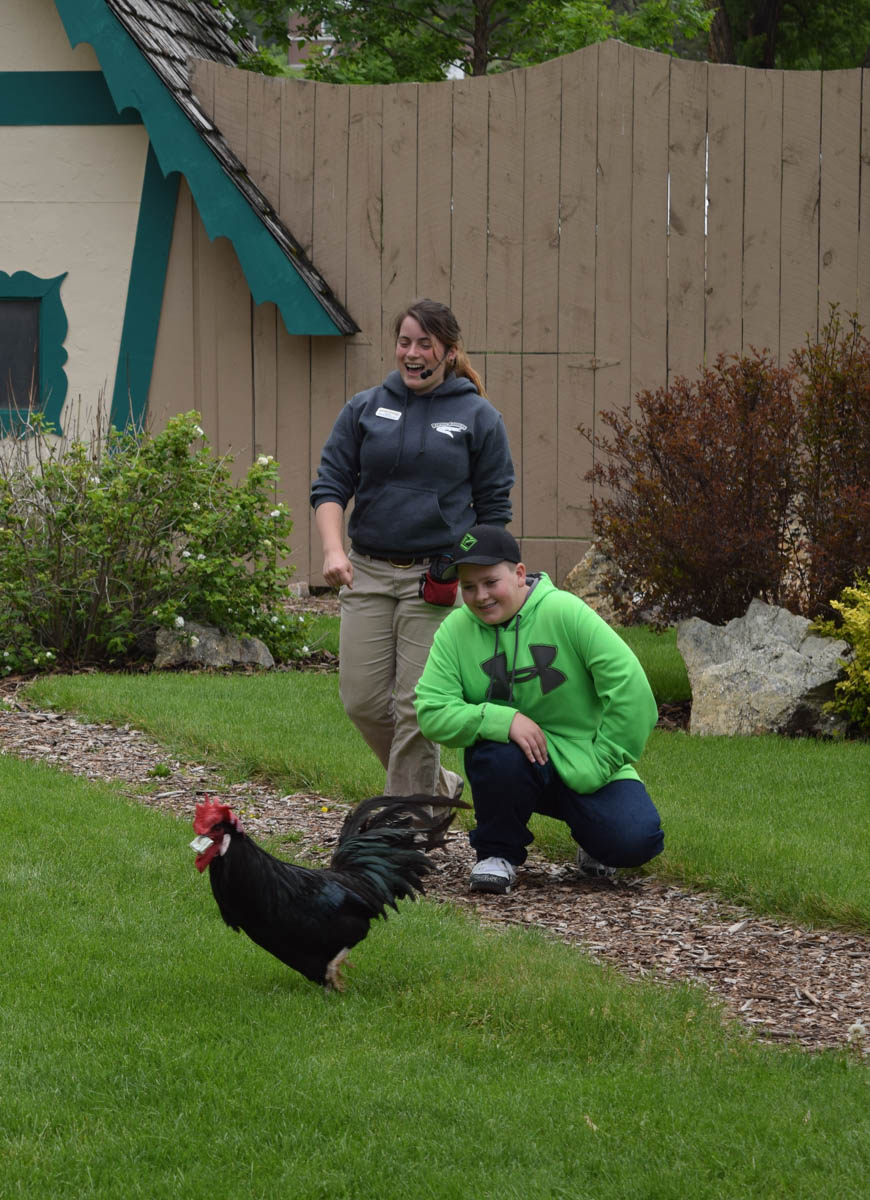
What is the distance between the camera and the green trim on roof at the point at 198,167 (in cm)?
1084

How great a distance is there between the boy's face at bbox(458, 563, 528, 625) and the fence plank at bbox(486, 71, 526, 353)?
19.7ft

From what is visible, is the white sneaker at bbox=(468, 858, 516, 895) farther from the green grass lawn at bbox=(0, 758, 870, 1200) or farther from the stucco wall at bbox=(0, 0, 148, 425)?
the stucco wall at bbox=(0, 0, 148, 425)

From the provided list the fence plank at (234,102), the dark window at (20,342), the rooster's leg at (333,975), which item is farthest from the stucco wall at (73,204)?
the rooster's leg at (333,975)

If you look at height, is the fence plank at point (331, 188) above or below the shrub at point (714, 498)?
above

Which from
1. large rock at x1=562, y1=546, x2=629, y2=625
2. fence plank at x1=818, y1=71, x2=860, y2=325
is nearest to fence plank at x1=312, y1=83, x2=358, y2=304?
large rock at x1=562, y1=546, x2=629, y2=625

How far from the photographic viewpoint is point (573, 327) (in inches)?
424

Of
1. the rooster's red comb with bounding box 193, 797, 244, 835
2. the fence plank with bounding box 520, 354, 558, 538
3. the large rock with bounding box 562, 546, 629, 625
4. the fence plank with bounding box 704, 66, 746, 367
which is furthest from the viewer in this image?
the fence plank with bounding box 520, 354, 558, 538

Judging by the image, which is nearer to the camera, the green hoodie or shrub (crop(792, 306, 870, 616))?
the green hoodie

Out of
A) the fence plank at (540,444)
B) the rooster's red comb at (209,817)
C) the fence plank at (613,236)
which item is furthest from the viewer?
the fence plank at (540,444)

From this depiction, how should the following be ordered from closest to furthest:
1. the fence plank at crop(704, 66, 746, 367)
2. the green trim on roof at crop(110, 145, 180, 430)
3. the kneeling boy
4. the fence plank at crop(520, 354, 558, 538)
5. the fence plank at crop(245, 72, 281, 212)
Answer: the kneeling boy < the fence plank at crop(704, 66, 746, 367) < the fence plank at crop(520, 354, 558, 538) < the fence plank at crop(245, 72, 281, 212) < the green trim on roof at crop(110, 145, 180, 430)

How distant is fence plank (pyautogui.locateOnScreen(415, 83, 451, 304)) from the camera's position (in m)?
10.9

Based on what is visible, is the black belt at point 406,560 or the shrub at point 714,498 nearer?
the black belt at point 406,560

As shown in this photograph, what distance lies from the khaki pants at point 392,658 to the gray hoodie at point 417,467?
0.13 m

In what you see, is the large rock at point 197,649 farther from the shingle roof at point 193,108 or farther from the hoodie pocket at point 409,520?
the hoodie pocket at point 409,520
